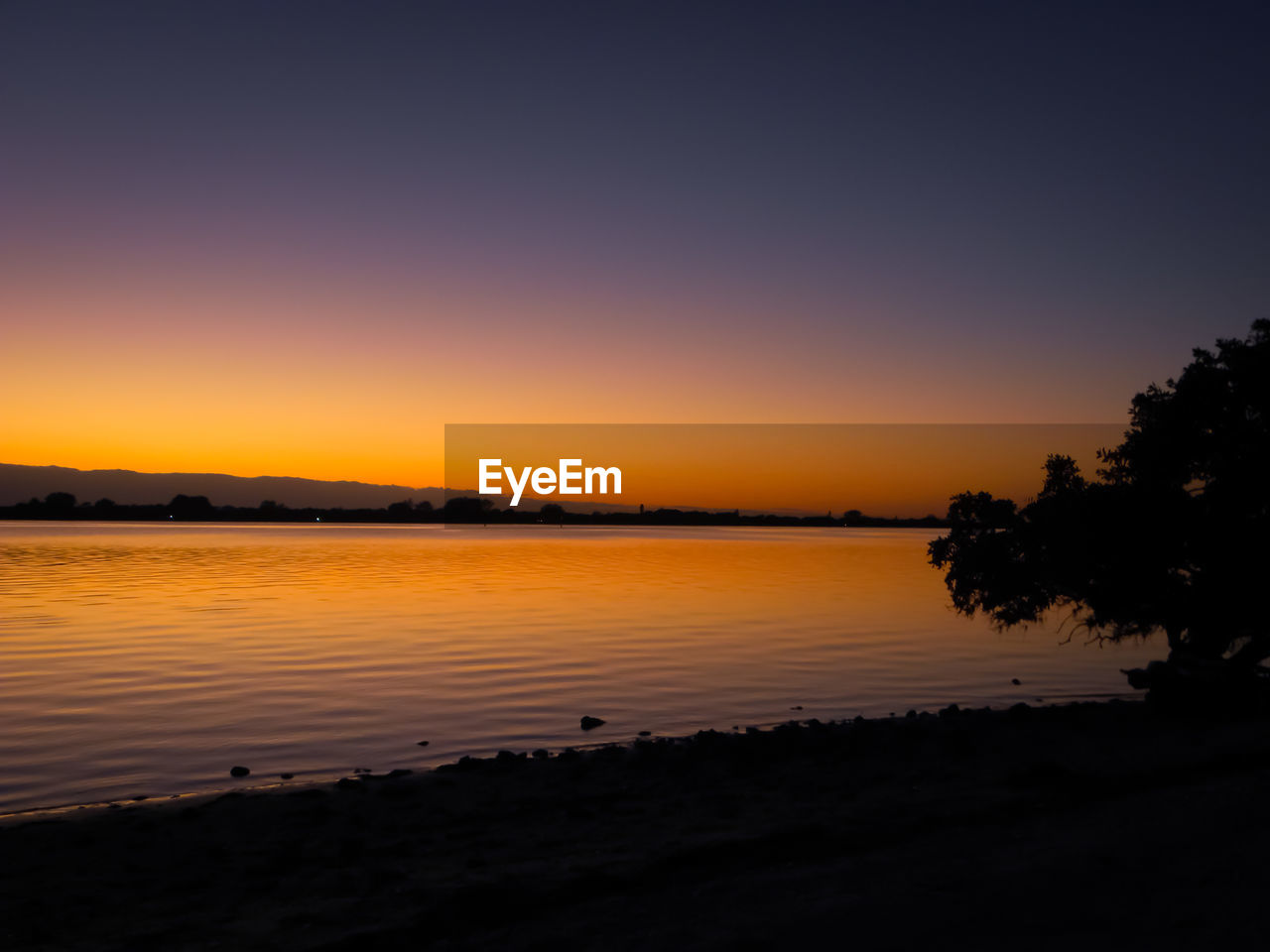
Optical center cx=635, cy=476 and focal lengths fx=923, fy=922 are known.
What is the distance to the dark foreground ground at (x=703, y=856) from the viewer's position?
8430mm

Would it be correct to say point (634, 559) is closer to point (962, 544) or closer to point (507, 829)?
point (962, 544)

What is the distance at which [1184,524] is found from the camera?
21453mm

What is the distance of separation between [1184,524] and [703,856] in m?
16.3

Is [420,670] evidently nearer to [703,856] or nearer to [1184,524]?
[703,856]

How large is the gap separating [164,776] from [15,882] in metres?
6.34

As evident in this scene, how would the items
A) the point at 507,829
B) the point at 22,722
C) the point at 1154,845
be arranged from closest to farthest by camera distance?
1. the point at 1154,845
2. the point at 507,829
3. the point at 22,722

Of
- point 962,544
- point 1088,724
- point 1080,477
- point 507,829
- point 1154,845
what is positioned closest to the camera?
point 1154,845

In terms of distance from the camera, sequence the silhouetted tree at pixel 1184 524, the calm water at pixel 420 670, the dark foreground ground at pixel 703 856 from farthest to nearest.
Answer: the silhouetted tree at pixel 1184 524 < the calm water at pixel 420 670 < the dark foreground ground at pixel 703 856

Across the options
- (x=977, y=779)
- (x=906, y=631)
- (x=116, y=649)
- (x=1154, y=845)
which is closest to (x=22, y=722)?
(x=116, y=649)

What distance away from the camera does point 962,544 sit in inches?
1025

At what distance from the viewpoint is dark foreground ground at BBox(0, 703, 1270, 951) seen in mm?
8430

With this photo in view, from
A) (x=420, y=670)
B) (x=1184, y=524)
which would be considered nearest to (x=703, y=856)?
(x=1184, y=524)

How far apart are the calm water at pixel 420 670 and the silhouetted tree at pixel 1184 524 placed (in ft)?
16.7

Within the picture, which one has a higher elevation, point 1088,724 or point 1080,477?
point 1080,477
